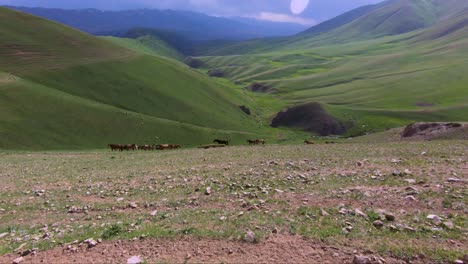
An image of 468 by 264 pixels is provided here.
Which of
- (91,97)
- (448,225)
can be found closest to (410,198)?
(448,225)

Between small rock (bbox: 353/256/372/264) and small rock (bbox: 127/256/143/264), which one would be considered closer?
small rock (bbox: 353/256/372/264)

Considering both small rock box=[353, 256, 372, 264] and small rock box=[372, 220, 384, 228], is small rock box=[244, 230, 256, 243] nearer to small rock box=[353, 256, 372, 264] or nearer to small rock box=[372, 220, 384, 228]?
small rock box=[353, 256, 372, 264]

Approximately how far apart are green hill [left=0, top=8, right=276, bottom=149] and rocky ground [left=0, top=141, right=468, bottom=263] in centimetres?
3683

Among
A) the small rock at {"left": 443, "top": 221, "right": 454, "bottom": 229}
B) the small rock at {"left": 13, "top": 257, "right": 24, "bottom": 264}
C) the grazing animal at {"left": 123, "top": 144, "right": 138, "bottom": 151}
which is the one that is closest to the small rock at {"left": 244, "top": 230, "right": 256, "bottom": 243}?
the small rock at {"left": 443, "top": 221, "right": 454, "bottom": 229}

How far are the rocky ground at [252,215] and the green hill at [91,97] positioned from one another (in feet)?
121

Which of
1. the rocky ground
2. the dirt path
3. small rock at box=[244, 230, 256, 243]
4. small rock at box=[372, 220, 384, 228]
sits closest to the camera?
the dirt path

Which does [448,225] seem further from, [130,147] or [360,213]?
[130,147]

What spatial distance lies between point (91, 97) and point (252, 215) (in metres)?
67.1

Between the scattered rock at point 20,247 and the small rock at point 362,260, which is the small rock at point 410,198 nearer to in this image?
the small rock at point 362,260

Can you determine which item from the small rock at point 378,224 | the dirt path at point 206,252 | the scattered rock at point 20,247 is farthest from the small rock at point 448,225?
the scattered rock at point 20,247

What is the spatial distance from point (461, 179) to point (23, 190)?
2178cm

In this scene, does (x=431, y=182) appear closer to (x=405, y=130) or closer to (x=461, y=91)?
(x=405, y=130)

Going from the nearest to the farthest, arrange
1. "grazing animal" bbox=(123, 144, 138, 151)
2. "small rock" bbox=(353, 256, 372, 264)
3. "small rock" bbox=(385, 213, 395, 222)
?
"small rock" bbox=(353, 256, 372, 264) < "small rock" bbox=(385, 213, 395, 222) < "grazing animal" bbox=(123, 144, 138, 151)

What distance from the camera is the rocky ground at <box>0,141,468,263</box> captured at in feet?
29.0
